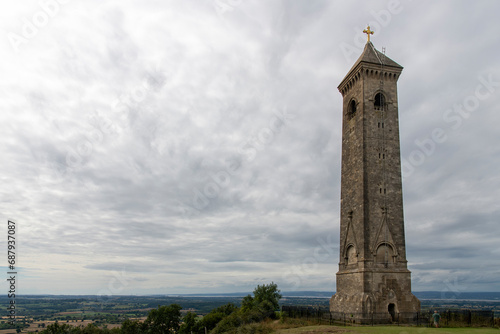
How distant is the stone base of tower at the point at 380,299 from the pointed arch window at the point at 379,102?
16.9 m

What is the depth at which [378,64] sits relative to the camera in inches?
1499

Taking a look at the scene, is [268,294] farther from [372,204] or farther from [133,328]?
[133,328]

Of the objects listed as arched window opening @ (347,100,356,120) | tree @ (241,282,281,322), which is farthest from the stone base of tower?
arched window opening @ (347,100,356,120)

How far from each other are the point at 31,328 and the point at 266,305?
196 feet

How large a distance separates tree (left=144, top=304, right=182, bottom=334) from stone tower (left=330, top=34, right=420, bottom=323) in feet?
129

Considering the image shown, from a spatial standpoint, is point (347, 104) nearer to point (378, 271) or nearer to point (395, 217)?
point (395, 217)

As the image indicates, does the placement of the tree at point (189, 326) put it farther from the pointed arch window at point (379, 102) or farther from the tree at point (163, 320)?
the pointed arch window at point (379, 102)

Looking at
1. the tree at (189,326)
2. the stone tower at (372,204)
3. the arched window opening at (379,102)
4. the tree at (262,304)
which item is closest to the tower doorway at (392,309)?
the stone tower at (372,204)

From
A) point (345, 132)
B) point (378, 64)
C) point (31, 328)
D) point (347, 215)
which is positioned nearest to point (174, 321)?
point (31, 328)

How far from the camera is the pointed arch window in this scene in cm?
3776

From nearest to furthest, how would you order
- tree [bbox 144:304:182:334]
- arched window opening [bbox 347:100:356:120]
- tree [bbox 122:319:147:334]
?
arched window opening [bbox 347:100:356:120], tree [bbox 122:319:147:334], tree [bbox 144:304:182:334]

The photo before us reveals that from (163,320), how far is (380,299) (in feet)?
152

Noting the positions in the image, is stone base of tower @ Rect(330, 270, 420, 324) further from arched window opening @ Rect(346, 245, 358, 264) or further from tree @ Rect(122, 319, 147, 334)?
tree @ Rect(122, 319, 147, 334)

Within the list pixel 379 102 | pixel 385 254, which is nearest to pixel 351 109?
pixel 379 102
